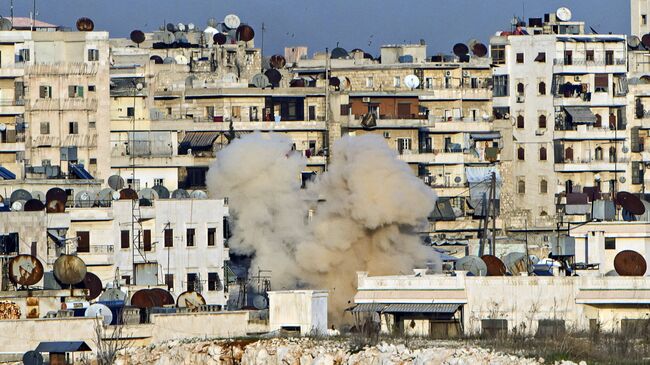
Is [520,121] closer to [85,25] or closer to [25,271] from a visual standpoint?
[85,25]

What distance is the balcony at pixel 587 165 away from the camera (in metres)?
118

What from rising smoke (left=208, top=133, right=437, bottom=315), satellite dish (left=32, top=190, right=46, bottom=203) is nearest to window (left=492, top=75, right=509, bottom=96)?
rising smoke (left=208, top=133, right=437, bottom=315)

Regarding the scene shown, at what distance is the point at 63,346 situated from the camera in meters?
63.8

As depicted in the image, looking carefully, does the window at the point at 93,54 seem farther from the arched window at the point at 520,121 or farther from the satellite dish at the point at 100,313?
the satellite dish at the point at 100,313

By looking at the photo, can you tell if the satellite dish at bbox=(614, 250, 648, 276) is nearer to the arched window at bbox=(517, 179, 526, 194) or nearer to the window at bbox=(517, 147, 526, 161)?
the arched window at bbox=(517, 179, 526, 194)

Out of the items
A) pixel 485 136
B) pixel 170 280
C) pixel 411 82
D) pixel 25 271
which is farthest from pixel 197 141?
pixel 25 271

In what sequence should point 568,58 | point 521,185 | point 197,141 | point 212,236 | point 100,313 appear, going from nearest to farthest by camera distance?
1. point 100,313
2. point 212,236
3. point 197,141
4. point 521,185
5. point 568,58

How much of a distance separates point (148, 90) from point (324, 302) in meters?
43.4

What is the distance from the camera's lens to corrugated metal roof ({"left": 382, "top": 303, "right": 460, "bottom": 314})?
67.1 metres

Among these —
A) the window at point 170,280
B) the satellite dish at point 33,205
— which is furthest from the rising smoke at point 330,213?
the satellite dish at point 33,205

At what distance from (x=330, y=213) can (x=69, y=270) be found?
16.1 meters

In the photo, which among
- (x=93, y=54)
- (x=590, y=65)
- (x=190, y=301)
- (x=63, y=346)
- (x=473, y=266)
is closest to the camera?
(x=63, y=346)

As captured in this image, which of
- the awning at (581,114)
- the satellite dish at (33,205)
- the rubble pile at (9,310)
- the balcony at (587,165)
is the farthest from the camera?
the awning at (581,114)

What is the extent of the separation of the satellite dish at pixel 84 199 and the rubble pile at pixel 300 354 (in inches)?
820
